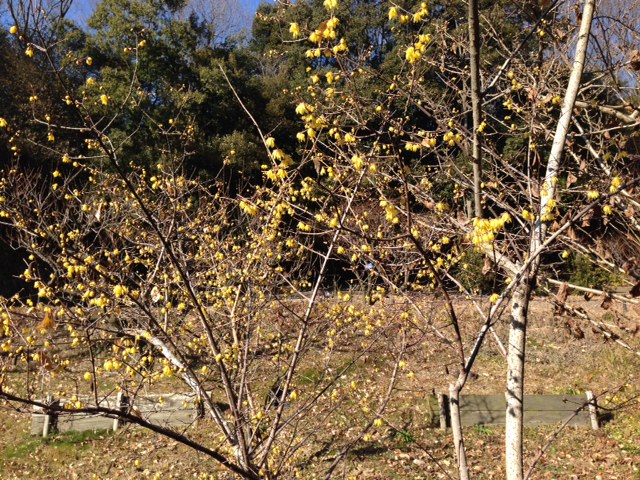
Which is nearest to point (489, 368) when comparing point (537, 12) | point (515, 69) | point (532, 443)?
point (532, 443)

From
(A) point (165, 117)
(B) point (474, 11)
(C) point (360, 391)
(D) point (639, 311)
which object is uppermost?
(A) point (165, 117)

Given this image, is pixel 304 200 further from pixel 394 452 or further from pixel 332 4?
pixel 332 4

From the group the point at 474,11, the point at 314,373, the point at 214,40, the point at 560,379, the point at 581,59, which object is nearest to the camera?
the point at 474,11

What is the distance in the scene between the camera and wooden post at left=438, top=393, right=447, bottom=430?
6.66 meters

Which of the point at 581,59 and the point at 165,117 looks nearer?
the point at 581,59

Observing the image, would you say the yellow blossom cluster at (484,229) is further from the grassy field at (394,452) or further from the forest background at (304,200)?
the grassy field at (394,452)

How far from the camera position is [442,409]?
22.0ft

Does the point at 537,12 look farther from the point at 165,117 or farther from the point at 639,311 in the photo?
the point at 165,117

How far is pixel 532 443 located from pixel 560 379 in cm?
234

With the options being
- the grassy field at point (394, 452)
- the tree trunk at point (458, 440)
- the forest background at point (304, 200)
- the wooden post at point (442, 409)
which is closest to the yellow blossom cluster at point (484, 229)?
the forest background at point (304, 200)

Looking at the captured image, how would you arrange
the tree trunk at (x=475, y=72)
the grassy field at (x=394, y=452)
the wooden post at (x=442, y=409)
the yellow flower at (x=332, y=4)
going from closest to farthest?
1. the yellow flower at (x=332, y=4)
2. the tree trunk at (x=475, y=72)
3. the grassy field at (x=394, y=452)
4. the wooden post at (x=442, y=409)

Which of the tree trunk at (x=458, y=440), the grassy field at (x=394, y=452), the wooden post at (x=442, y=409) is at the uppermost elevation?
the tree trunk at (x=458, y=440)

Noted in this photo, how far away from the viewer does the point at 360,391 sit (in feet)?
23.1

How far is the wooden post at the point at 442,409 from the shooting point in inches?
262
